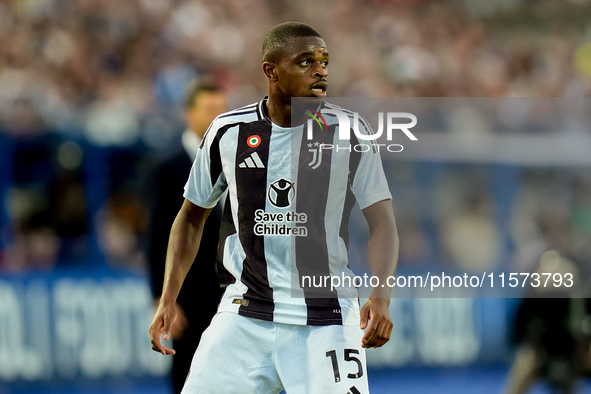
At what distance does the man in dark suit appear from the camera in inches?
211

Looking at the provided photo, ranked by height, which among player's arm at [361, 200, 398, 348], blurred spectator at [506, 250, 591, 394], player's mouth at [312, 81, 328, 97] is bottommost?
blurred spectator at [506, 250, 591, 394]

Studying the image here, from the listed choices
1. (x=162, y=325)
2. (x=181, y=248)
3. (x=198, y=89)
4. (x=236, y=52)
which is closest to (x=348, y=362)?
(x=162, y=325)

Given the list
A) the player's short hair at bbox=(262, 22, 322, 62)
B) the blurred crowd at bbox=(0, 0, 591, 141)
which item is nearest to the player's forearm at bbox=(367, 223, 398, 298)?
the player's short hair at bbox=(262, 22, 322, 62)

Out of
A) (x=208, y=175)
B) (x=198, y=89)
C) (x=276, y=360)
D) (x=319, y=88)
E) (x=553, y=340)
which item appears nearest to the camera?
(x=276, y=360)

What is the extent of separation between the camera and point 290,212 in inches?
149

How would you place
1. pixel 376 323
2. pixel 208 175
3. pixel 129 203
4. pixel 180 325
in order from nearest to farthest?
pixel 376 323, pixel 208 175, pixel 180 325, pixel 129 203

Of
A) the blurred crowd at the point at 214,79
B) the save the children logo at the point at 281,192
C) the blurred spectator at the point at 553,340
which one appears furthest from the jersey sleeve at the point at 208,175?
the blurred spectator at the point at 553,340

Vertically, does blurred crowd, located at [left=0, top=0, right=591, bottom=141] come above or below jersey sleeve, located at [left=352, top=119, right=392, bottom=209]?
above

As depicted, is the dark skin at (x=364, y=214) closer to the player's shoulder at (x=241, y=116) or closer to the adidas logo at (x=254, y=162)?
the player's shoulder at (x=241, y=116)

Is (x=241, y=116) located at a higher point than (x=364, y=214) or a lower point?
higher

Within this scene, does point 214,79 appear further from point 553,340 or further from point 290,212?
point 290,212

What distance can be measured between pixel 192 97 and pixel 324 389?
2.59 m

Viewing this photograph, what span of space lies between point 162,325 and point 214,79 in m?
6.97

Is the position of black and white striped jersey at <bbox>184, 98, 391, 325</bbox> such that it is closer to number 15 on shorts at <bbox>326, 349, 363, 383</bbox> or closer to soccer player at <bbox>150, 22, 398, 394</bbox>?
soccer player at <bbox>150, 22, 398, 394</bbox>
